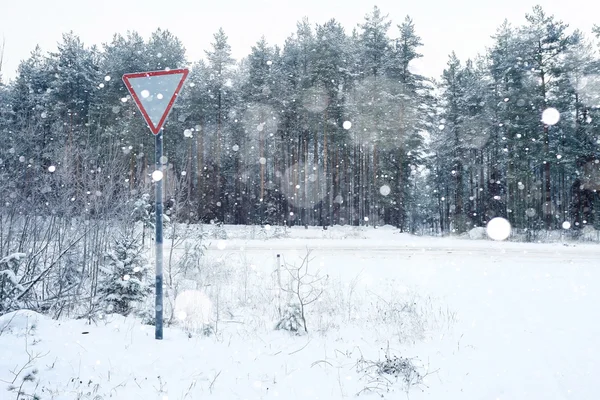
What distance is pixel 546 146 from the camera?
2631 centimetres

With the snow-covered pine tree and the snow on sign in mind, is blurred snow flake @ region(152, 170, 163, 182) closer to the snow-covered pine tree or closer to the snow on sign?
the snow on sign

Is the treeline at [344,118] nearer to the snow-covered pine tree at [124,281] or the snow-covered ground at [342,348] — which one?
the snow-covered pine tree at [124,281]

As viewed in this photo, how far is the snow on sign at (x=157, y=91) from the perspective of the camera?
16.2 feet

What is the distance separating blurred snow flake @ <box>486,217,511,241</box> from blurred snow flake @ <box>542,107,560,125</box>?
7.96 metres

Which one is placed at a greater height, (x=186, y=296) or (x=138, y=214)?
(x=138, y=214)

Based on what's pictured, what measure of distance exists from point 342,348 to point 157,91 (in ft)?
14.3

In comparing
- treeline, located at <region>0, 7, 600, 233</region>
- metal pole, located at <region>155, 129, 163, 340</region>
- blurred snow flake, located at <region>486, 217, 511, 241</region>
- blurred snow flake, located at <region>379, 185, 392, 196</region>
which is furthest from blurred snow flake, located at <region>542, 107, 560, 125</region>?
metal pole, located at <region>155, 129, 163, 340</region>

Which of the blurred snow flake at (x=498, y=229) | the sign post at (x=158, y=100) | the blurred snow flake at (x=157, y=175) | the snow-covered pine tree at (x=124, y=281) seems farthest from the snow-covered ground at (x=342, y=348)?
the blurred snow flake at (x=498, y=229)

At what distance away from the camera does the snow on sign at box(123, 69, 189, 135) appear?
195 inches

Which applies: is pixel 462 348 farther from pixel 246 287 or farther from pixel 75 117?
pixel 75 117

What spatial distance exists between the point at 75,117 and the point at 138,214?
27203 mm

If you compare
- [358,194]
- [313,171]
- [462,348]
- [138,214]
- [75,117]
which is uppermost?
[75,117]

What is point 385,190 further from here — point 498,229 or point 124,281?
point 124,281

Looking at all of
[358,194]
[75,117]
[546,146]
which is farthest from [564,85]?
[75,117]
